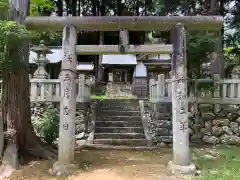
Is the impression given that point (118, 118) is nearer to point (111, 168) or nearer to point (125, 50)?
point (111, 168)

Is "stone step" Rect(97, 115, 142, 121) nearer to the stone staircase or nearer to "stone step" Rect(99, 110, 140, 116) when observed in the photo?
the stone staircase

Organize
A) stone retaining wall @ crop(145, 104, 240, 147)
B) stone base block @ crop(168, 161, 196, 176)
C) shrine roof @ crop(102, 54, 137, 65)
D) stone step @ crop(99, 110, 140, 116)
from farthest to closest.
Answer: shrine roof @ crop(102, 54, 137, 65) → stone step @ crop(99, 110, 140, 116) → stone retaining wall @ crop(145, 104, 240, 147) → stone base block @ crop(168, 161, 196, 176)

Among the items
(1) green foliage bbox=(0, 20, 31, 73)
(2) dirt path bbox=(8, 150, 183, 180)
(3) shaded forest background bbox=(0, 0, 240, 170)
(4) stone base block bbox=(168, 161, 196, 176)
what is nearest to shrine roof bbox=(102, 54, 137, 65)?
(3) shaded forest background bbox=(0, 0, 240, 170)

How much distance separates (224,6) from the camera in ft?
53.2

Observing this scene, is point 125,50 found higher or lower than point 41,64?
lower

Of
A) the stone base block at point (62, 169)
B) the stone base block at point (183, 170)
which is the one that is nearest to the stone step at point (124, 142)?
the stone base block at point (62, 169)

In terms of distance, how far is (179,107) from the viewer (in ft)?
A: 20.4

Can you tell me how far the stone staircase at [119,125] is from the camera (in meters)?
9.85

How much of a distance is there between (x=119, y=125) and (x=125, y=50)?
4940 mm

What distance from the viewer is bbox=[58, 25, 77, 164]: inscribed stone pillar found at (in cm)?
620

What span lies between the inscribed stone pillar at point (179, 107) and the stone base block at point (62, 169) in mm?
2251

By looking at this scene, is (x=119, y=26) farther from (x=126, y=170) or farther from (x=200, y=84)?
(x=200, y=84)

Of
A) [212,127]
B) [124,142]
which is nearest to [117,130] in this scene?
[124,142]

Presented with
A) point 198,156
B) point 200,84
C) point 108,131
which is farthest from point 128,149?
point 200,84
